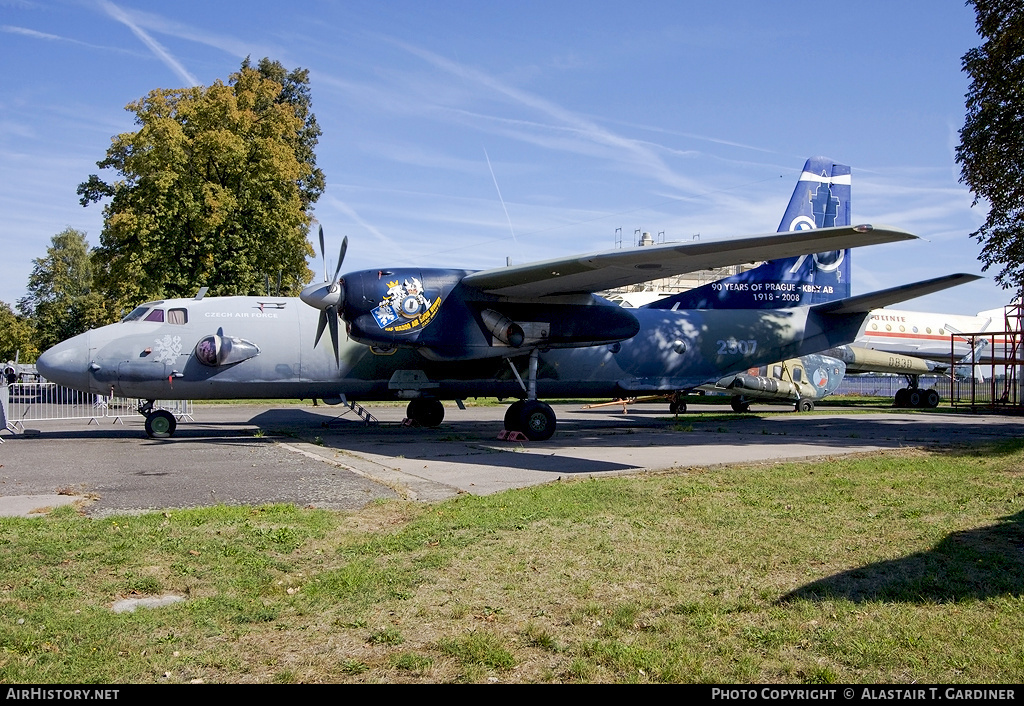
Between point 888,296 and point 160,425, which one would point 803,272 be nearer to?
point 888,296

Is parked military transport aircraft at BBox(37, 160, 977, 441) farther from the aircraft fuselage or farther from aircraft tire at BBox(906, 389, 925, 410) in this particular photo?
aircraft tire at BBox(906, 389, 925, 410)

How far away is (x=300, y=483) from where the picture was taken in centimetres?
996

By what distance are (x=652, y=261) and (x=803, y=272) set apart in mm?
8437

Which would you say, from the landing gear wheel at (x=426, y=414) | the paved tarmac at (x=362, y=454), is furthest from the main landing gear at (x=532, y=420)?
the landing gear wheel at (x=426, y=414)

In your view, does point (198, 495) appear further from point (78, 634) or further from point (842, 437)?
point (842, 437)

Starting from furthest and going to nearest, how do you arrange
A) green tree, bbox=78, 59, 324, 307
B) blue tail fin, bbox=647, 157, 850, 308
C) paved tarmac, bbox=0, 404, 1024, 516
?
green tree, bbox=78, 59, 324, 307 → blue tail fin, bbox=647, 157, 850, 308 → paved tarmac, bbox=0, 404, 1024, 516

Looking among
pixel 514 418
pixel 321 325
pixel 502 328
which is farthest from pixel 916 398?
pixel 321 325

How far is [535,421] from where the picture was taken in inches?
635

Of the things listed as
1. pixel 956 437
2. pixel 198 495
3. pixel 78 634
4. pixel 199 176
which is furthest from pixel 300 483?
pixel 199 176

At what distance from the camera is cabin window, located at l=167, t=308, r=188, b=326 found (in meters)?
16.4

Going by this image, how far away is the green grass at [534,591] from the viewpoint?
4.06 metres

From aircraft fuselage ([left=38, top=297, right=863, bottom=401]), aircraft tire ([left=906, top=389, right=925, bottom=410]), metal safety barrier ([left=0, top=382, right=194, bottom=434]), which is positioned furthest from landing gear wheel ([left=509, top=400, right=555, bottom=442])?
aircraft tire ([left=906, top=389, right=925, bottom=410])

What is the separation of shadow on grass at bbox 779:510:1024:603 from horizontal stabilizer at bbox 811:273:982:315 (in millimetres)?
11132
